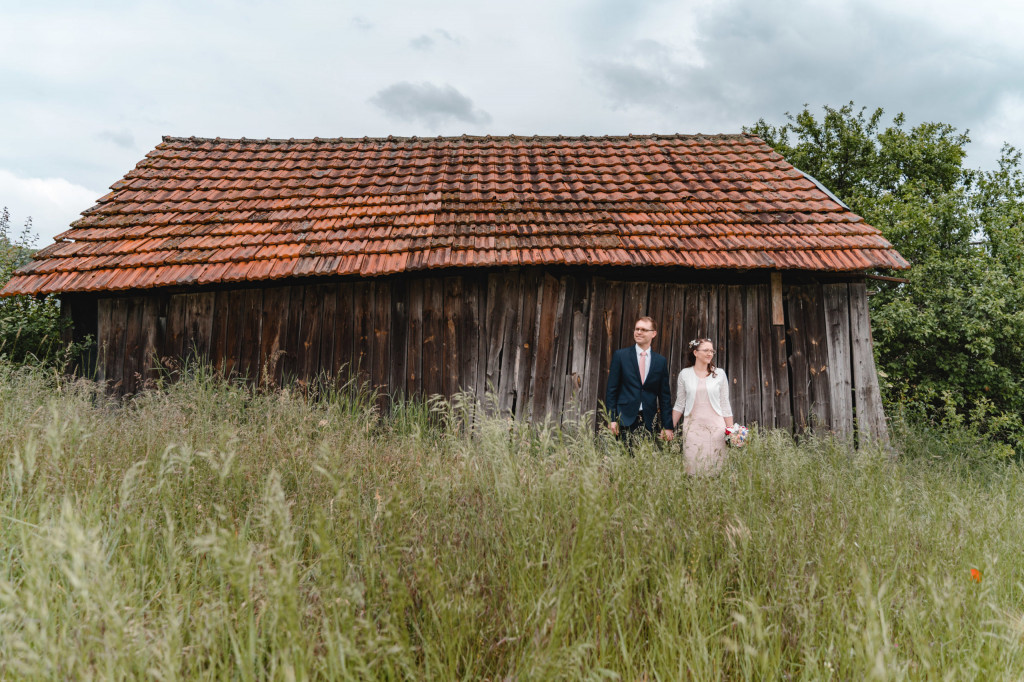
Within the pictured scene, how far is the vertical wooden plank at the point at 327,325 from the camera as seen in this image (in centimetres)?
659

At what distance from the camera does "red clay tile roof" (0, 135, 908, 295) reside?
6.09 meters

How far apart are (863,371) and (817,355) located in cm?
62

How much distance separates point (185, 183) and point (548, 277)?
587cm

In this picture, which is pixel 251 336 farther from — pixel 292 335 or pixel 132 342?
pixel 132 342

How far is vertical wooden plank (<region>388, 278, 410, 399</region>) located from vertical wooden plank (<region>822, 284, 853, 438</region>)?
538 cm

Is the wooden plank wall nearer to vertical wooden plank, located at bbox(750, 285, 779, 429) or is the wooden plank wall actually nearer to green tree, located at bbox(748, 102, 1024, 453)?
vertical wooden plank, located at bbox(750, 285, 779, 429)

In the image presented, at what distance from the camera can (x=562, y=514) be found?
231 centimetres

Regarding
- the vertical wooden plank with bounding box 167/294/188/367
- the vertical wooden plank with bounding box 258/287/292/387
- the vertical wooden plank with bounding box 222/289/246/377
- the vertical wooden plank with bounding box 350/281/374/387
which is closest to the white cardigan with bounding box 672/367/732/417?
the vertical wooden plank with bounding box 350/281/374/387

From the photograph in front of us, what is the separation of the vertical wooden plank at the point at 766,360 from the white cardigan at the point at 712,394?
2068 mm

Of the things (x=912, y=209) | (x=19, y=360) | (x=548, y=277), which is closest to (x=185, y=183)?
(x=19, y=360)

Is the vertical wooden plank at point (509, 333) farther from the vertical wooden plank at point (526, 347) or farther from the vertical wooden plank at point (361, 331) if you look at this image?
the vertical wooden plank at point (361, 331)

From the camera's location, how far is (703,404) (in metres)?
4.80

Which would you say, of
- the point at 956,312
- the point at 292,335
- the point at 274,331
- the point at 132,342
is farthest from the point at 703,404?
the point at 956,312

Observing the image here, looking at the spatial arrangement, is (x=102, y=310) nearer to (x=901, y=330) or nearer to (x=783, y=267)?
(x=783, y=267)
